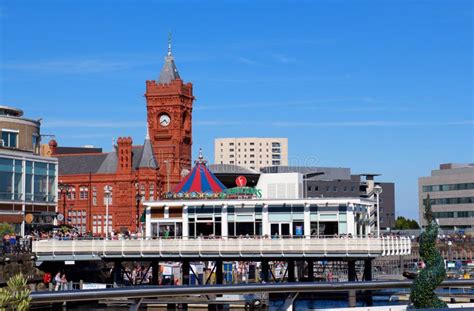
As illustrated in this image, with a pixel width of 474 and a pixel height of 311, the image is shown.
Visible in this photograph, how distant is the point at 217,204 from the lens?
2402 inches

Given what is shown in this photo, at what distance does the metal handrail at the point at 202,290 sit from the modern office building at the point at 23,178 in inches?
2436

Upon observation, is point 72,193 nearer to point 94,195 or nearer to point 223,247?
point 94,195

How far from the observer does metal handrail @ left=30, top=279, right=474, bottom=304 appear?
46.0 ft

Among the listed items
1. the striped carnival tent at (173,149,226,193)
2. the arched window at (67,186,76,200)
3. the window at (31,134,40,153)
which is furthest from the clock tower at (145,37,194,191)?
the striped carnival tent at (173,149,226,193)

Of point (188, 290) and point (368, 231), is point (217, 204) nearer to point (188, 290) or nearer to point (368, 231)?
point (368, 231)

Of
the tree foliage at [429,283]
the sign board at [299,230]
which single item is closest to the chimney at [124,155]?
the sign board at [299,230]

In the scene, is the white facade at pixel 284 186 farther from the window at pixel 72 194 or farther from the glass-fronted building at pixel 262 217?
the window at pixel 72 194

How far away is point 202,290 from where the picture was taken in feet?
51.5

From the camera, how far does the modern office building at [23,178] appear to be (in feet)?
246

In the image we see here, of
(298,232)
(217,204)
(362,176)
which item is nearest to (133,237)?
(217,204)

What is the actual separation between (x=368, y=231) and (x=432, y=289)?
44124mm

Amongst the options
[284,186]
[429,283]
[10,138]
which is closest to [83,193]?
[284,186]

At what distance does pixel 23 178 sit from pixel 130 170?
63.7m

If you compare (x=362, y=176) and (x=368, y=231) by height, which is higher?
A: (x=362, y=176)
